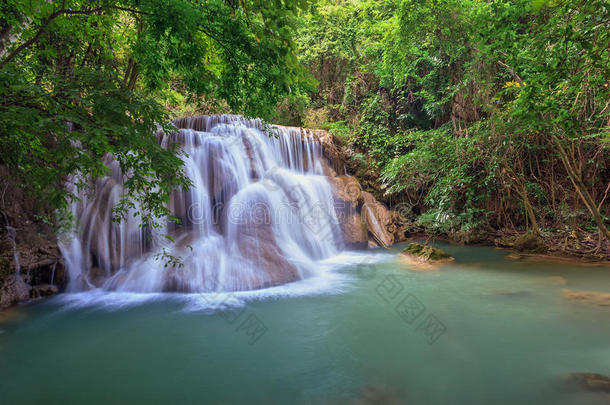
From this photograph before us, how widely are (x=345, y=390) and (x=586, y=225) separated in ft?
28.2

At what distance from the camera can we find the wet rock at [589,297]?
471 centimetres

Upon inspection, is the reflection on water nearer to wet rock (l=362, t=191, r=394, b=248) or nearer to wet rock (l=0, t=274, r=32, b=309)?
wet rock (l=0, t=274, r=32, b=309)

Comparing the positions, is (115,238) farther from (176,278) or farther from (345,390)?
(345,390)

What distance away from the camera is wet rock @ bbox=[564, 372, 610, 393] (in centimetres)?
283

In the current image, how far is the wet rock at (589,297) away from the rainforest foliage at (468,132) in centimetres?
98

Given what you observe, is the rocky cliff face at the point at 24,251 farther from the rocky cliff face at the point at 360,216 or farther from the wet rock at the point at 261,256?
the rocky cliff face at the point at 360,216

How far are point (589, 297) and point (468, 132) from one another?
6019mm

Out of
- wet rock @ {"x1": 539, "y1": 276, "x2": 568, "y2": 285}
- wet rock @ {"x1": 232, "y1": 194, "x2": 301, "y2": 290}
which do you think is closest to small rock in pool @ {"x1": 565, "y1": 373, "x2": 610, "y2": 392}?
wet rock @ {"x1": 539, "y1": 276, "x2": 568, "y2": 285}

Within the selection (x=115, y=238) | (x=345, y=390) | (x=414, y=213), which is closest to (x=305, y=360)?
(x=345, y=390)

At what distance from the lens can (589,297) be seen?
4.94 meters

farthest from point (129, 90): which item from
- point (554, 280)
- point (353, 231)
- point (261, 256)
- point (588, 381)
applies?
point (353, 231)

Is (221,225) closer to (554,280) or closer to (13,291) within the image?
(13,291)

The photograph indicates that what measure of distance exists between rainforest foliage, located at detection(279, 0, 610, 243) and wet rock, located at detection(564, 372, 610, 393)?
2.38m

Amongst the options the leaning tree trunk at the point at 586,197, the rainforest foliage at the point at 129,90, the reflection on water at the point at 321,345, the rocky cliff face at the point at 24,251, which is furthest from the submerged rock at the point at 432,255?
the rocky cliff face at the point at 24,251
